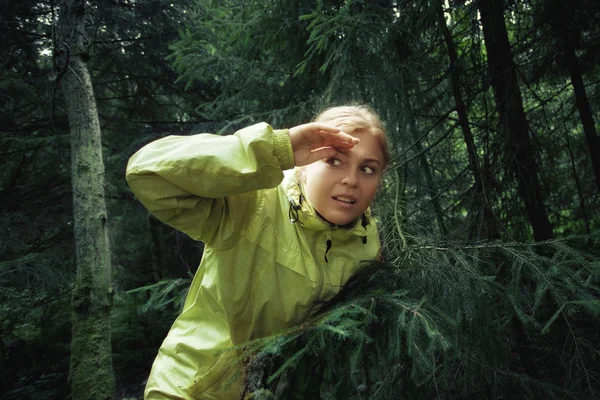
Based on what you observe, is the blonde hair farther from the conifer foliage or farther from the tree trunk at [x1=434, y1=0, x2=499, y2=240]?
the tree trunk at [x1=434, y1=0, x2=499, y2=240]

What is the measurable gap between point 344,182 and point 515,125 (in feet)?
7.74

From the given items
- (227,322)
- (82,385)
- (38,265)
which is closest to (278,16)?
(227,322)

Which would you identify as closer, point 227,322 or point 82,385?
point 227,322

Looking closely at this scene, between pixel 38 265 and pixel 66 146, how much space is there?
6.59ft

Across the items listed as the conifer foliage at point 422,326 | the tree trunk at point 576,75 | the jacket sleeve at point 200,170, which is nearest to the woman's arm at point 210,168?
the jacket sleeve at point 200,170

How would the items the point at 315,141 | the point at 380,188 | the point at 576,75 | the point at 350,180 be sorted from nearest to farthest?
the point at 315,141, the point at 350,180, the point at 380,188, the point at 576,75

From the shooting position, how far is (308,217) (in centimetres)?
187

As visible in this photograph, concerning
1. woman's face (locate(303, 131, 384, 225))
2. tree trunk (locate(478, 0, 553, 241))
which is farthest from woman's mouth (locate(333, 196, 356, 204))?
tree trunk (locate(478, 0, 553, 241))

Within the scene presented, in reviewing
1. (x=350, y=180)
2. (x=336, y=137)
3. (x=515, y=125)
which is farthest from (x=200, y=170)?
(x=515, y=125)

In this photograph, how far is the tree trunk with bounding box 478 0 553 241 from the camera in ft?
10.6

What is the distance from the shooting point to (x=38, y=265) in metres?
5.17

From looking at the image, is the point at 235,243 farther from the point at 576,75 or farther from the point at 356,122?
the point at 576,75

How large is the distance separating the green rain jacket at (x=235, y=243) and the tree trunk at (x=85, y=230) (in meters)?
2.31

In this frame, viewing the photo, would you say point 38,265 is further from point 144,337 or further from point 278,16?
point 278,16
